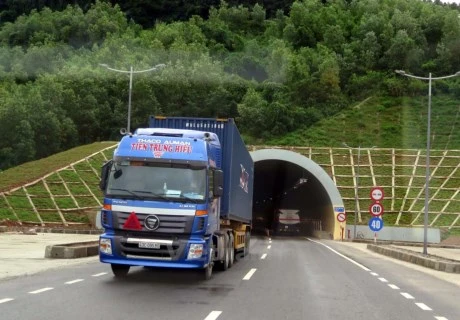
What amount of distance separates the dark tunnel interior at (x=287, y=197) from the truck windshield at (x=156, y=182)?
134 feet

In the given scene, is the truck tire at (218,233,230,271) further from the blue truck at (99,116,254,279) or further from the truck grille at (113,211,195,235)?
the truck grille at (113,211,195,235)

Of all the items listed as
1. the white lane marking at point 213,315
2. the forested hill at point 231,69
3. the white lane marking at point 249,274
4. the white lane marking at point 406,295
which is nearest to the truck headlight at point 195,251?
the white lane marking at point 249,274

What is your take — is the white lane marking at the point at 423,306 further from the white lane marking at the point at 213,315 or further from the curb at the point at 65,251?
the curb at the point at 65,251

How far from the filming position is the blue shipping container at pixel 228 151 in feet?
60.4

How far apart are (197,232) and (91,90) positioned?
243 ft

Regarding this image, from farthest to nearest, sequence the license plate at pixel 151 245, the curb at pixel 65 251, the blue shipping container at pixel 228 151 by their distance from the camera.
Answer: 1. the curb at pixel 65 251
2. the blue shipping container at pixel 228 151
3. the license plate at pixel 151 245

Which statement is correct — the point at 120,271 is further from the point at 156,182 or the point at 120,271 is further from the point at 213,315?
the point at 213,315

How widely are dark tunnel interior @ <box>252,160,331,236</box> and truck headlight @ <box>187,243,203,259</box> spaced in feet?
135

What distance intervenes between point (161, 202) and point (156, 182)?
1.84ft

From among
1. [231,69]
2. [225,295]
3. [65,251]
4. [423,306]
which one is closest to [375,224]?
[65,251]

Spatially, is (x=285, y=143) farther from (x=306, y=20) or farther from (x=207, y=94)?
(x=306, y=20)

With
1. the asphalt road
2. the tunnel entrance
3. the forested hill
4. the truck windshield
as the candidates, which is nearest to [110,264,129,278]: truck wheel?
the asphalt road

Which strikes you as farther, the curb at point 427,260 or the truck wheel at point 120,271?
the curb at point 427,260

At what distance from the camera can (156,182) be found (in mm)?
15172
